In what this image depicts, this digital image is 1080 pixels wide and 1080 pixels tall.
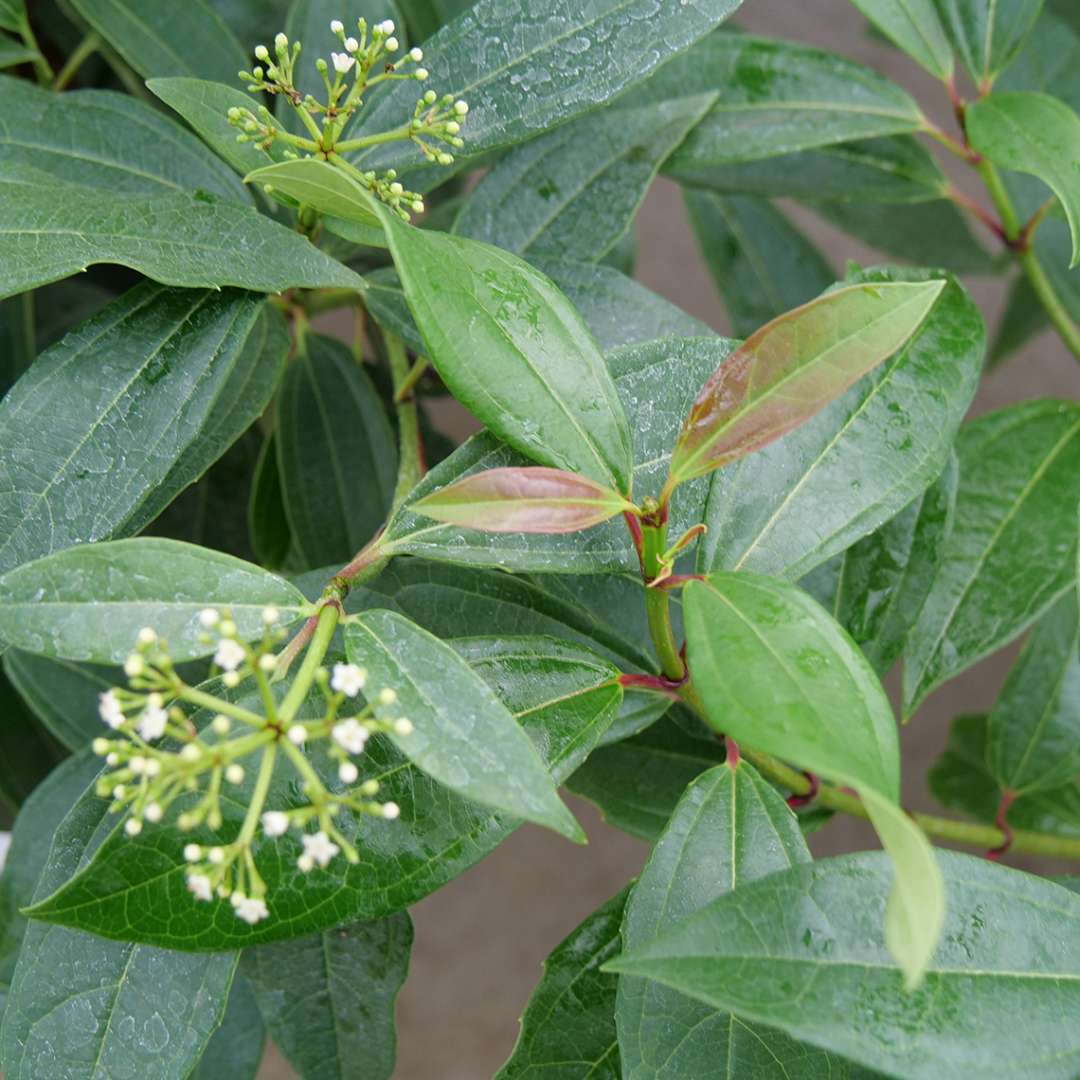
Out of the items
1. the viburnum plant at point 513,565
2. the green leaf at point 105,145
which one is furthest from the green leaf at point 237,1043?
the green leaf at point 105,145

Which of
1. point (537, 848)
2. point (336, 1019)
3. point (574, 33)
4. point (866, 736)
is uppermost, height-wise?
point (574, 33)

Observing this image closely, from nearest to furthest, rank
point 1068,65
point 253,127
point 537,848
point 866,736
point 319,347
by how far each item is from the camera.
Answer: point 866,736
point 253,127
point 319,347
point 1068,65
point 537,848

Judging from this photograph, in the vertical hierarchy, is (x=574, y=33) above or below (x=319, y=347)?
Answer: above

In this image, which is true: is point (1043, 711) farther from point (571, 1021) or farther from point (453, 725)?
point (453, 725)

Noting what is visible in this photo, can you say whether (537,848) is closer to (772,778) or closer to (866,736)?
(772,778)

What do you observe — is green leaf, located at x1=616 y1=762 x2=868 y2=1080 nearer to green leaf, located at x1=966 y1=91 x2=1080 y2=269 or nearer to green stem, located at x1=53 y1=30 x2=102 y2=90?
green leaf, located at x1=966 y1=91 x2=1080 y2=269

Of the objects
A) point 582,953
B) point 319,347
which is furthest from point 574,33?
point 582,953

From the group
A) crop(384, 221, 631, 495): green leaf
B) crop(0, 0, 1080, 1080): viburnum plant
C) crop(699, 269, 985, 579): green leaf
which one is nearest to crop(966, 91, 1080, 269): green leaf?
crop(0, 0, 1080, 1080): viburnum plant
